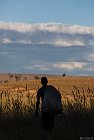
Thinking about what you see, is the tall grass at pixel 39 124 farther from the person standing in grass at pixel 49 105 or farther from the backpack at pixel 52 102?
the backpack at pixel 52 102

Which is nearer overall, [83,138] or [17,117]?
[83,138]

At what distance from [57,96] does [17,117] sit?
271cm

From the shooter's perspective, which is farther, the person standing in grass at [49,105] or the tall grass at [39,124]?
the person standing in grass at [49,105]

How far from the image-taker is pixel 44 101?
11.5m

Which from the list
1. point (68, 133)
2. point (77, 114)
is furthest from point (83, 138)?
point (77, 114)

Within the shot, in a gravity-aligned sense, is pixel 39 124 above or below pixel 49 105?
below

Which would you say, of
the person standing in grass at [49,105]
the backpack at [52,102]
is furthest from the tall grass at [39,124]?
the backpack at [52,102]

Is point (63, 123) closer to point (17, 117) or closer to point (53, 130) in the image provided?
point (53, 130)

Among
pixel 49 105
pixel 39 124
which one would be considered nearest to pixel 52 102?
pixel 49 105

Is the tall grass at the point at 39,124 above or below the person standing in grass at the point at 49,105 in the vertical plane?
below

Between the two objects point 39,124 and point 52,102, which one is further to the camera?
point 39,124

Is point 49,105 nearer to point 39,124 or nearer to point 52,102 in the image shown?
point 52,102

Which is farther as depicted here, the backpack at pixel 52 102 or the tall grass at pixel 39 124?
the backpack at pixel 52 102

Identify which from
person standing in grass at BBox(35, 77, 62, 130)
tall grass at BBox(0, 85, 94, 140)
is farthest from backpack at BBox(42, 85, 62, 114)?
tall grass at BBox(0, 85, 94, 140)
